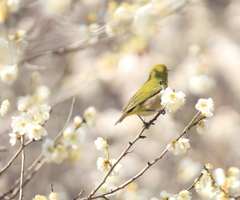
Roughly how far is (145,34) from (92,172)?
2.37 meters

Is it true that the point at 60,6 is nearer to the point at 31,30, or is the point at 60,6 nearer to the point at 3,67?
the point at 31,30

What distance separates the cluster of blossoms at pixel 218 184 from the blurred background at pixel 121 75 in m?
0.57

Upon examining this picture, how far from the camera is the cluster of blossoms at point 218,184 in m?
1.59

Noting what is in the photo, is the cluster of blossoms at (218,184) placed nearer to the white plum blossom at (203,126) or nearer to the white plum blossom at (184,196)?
the white plum blossom at (184,196)

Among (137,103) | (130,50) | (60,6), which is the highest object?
(60,6)

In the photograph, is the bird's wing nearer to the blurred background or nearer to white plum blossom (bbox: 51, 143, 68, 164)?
the blurred background

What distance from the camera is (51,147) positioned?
1611mm

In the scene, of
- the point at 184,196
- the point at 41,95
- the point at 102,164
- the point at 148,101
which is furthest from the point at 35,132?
the point at 41,95

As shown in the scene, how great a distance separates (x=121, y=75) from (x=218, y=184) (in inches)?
145

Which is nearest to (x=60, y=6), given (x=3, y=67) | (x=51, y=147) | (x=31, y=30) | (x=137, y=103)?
(x=31, y=30)

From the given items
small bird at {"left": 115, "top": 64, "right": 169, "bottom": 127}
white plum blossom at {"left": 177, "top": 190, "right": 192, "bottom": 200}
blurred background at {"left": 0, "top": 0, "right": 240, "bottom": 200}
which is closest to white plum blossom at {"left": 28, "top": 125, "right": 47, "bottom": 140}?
white plum blossom at {"left": 177, "top": 190, "right": 192, "bottom": 200}

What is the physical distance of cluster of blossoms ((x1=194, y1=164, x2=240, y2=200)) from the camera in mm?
1587

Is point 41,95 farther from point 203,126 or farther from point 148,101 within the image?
point 203,126

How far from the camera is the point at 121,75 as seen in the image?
531 centimetres
